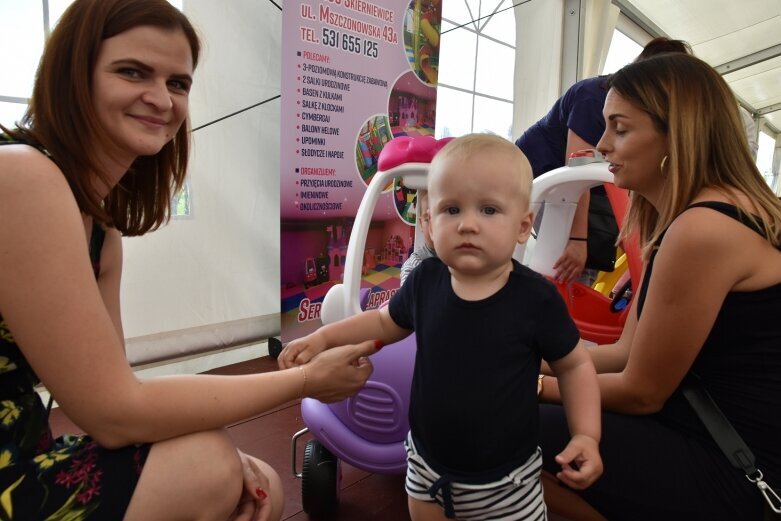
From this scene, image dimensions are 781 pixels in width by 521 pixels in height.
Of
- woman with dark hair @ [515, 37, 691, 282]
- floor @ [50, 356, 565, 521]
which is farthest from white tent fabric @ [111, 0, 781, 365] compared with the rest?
woman with dark hair @ [515, 37, 691, 282]

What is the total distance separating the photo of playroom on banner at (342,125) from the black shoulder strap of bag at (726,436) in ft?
5.22

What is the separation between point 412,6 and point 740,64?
5784 mm

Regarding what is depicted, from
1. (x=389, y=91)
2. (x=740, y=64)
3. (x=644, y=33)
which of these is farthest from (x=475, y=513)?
(x=740, y=64)

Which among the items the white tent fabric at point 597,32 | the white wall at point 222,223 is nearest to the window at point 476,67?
the white tent fabric at point 597,32

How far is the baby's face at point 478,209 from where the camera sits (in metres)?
0.85

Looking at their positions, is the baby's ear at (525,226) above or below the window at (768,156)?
below

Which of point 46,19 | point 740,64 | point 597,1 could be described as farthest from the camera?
point 740,64

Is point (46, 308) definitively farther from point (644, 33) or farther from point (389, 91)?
point (644, 33)

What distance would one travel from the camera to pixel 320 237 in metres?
2.77

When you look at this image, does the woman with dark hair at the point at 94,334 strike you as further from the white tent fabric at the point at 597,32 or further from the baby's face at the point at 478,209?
the white tent fabric at the point at 597,32

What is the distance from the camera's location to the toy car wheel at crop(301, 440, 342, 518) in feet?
4.70

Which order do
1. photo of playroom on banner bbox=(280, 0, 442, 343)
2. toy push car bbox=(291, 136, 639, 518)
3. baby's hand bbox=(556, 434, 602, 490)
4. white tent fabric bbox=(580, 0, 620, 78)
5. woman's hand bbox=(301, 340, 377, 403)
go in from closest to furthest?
baby's hand bbox=(556, 434, 602, 490) < woman's hand bbox=(301, 340, 377, 403) < toy push car bbox=(291, 136, 639, 518) < photo of playroom on banner bbox=(280, 0, 442, 343) < white tent fabric bbox=(580, 0, 620, 78)

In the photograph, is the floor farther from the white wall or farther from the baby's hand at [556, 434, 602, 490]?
the baby's hand at [556, 434, 602, 490]

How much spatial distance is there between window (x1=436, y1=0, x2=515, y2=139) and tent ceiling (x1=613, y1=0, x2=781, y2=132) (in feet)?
4.52
